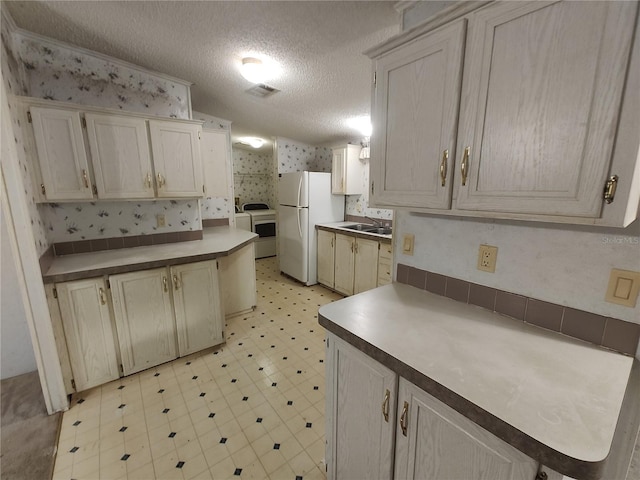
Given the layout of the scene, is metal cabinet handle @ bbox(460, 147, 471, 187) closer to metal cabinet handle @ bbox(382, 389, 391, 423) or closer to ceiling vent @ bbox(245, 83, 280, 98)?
metal cabinet handle @ bbox(382, 389, 391, 423)

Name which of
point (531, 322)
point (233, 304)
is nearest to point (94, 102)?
point (233, 304)

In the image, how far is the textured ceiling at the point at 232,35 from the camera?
1.49 metres

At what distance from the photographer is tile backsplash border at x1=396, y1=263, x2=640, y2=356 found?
0.92 meters

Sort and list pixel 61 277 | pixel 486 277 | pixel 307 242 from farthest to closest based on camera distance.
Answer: pixel 307 242
pixel 61 277
pixel 486 277

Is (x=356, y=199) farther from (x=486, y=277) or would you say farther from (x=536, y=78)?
(x=536, y=78)

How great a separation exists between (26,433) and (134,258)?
1165mm

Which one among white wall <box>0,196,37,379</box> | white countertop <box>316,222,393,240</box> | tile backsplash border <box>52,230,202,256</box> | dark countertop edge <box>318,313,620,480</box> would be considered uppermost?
tile backsplash border <box>52,230,202,256</box>

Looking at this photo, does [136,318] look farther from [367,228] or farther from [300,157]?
[300,157]

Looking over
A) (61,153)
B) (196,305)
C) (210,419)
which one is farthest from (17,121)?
(210,419)

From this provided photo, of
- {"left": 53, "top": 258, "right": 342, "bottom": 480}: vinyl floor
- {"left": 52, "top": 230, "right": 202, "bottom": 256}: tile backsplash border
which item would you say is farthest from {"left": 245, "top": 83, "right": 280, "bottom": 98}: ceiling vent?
{"left": 53, "top": 258, "right": 342, "bottom": 480}: vinyl floor

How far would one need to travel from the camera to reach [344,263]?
3.54m

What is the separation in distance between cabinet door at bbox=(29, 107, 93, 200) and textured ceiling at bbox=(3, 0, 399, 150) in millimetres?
561

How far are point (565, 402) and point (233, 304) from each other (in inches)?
111

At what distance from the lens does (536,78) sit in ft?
2.77
